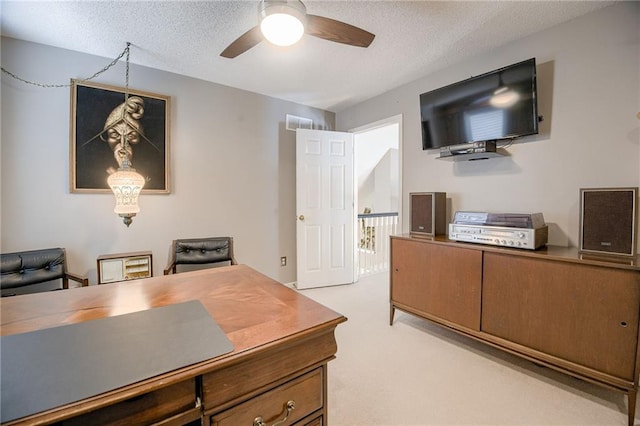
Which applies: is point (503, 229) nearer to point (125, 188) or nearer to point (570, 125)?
point (570, 125)

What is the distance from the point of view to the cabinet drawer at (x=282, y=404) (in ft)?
2.48

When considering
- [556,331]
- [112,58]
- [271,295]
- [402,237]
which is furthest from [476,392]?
[112,58]

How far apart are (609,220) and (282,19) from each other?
2204 mm

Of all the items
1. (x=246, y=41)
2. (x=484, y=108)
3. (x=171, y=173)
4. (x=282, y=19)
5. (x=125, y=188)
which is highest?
(x=246, y=41)

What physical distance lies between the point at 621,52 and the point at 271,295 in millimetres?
2718

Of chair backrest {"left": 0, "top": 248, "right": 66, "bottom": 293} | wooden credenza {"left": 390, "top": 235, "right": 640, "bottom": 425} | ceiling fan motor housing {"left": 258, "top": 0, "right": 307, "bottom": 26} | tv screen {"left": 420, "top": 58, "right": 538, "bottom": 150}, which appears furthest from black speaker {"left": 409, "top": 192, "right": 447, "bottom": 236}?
chair backrest {"left": 0, "top": 248, "right": 66, "bottom": 293}

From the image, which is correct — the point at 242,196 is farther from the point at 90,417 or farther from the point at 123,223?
the point at 90,417

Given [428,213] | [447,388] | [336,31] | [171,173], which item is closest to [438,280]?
[428,213]

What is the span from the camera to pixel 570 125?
2047 mm

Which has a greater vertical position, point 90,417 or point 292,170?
point 292,170

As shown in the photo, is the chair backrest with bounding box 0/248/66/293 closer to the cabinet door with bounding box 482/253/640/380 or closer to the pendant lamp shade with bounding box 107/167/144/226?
the pendant lamp shade with bounding box 107/167/144/226

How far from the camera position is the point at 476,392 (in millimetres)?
1758

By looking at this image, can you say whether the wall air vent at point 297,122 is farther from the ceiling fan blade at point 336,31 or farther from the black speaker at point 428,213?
the ceiling fan blade at point 336,31

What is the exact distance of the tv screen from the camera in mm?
2090
